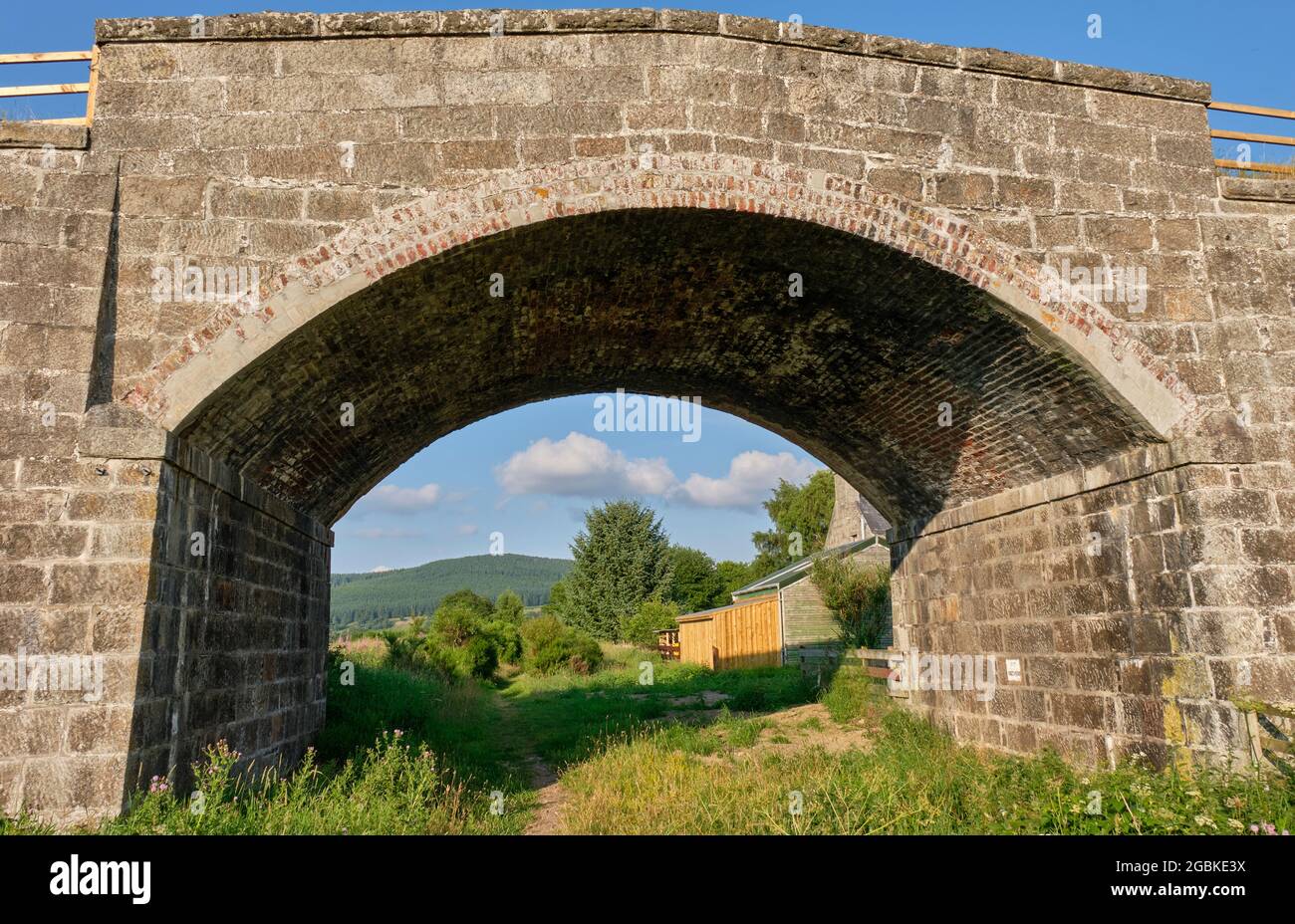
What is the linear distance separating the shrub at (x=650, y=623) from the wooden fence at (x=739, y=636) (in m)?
3.89

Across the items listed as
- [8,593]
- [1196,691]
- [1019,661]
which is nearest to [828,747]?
[1019,661]

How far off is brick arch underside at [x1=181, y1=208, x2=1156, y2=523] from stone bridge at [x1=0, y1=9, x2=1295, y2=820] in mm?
51

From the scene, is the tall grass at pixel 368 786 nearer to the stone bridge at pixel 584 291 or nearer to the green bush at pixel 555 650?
the stone bridge at pixel 584 291

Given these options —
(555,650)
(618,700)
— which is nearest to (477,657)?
(555,650)

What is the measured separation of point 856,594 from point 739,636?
7.99 m

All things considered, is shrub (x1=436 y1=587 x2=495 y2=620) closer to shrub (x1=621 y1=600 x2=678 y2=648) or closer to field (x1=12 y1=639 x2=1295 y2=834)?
shrub (x1=621 y1=600 x2=678 y2=648)

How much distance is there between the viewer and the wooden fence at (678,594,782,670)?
25375 millimetres

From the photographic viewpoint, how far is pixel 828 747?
1112 cm

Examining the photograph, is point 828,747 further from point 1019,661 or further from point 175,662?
point 175,662

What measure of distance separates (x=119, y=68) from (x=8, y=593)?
410 centimetres

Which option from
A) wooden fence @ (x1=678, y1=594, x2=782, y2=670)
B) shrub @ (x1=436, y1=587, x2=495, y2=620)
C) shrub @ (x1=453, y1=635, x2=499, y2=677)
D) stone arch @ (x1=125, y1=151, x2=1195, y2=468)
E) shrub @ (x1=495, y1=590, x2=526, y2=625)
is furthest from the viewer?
shrub @ (x1=436, y1=587, x2=495, y2=620)

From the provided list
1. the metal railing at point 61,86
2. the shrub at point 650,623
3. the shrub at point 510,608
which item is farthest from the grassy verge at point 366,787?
the shrub at point 510,608

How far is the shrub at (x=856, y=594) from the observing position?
1875cm

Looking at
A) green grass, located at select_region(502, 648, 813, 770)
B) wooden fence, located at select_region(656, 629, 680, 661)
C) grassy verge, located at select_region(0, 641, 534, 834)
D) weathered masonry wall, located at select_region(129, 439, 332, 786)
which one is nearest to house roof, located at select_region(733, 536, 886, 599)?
green grass, located at select_region(502, 648, 813, 770)
